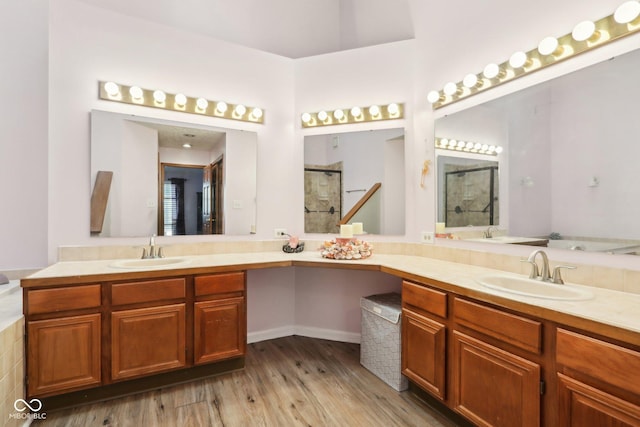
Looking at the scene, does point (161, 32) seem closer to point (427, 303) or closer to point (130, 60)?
point (130, 60)

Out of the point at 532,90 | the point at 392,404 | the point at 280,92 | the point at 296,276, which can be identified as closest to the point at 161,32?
the point at 280,92

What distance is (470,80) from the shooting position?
220 cm

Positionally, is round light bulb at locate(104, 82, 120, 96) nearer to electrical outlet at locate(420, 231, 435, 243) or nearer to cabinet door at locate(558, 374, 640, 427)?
electrical outlet at locate(420, 231, 435, 243)

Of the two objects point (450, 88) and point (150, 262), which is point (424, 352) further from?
point (150, 262)

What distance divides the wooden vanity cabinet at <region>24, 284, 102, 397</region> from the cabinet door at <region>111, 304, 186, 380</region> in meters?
0.10

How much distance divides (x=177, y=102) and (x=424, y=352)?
2673 millimetres

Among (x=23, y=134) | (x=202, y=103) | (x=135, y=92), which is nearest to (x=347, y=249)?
(x=202, y=103)

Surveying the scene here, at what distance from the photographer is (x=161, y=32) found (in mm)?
2564

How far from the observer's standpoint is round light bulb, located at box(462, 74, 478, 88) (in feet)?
7.14

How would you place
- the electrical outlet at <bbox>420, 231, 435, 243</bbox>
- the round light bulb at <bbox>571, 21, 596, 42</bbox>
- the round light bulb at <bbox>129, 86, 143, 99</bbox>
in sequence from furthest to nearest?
the electrical outlet at <bbox>420, 231, 435, 243</bbox> < the round light bulb at <bbox>129, 86, 143, 99</bbox> < the round light bulb at <bbox>571, 21, 596, 42</bbox>

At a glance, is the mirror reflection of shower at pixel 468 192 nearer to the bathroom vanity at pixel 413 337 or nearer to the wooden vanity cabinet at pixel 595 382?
the bathroom vanity at pixel 413 337

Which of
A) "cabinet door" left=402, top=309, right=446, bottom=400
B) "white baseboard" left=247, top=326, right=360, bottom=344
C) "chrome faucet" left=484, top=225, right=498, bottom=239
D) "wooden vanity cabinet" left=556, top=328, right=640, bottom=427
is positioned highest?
"chrome faucet" left=484, top=225, right=498, bottom=239

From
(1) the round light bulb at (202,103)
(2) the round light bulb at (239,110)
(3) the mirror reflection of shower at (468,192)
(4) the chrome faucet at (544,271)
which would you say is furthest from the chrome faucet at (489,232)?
(1) the round light bulb at (202,103)

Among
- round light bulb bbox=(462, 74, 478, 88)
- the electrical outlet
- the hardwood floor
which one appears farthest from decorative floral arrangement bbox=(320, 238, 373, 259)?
round light bulb bbox=(462, 74, 478, 88)
